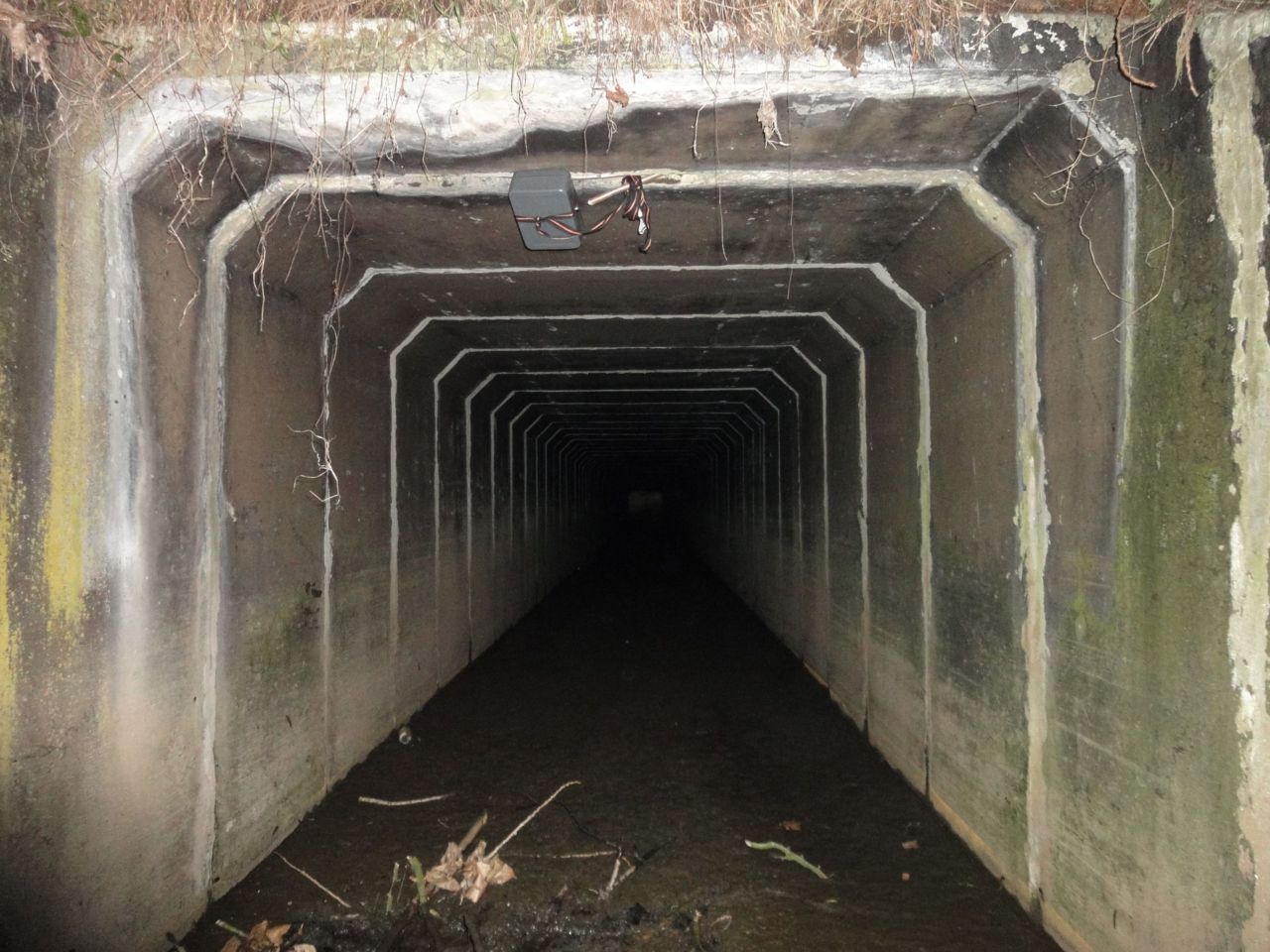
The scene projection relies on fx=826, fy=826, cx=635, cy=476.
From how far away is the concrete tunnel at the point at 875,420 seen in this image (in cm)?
220

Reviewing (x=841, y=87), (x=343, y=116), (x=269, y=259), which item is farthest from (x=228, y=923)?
(x=841, y=87)

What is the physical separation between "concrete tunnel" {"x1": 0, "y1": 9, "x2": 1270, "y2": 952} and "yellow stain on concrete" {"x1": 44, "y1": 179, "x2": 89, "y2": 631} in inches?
0.5

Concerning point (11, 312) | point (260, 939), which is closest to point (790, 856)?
point (260, 939)

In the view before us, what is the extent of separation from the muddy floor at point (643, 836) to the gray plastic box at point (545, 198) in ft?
9.04

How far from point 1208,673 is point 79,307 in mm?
3338

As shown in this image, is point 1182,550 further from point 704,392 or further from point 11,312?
point 704,392

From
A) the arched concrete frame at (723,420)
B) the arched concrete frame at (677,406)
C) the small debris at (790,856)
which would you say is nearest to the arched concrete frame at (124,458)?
the small debris at (790,856)

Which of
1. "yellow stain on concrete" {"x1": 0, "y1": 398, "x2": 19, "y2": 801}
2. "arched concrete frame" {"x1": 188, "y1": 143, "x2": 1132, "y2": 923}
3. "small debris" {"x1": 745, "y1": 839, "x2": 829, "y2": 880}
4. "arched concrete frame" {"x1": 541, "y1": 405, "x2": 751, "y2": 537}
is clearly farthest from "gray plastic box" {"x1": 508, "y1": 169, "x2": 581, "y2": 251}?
"arched concrete frame" {"x1": 541, "y1": 405, "x2": 751, "y2": 537}

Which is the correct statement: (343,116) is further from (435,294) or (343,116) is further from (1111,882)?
(1111,882)

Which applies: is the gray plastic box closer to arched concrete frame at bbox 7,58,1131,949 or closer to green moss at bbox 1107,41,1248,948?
arched concrete frame at bbox 7,58,1131,949

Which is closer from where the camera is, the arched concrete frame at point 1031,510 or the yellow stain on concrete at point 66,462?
the yellow stain on concrete at point 66,462

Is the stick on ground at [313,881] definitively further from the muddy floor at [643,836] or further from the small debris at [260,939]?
the small debris at [260,939]

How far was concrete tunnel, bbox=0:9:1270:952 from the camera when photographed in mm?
2199

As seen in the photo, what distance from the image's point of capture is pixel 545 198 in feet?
10.3
